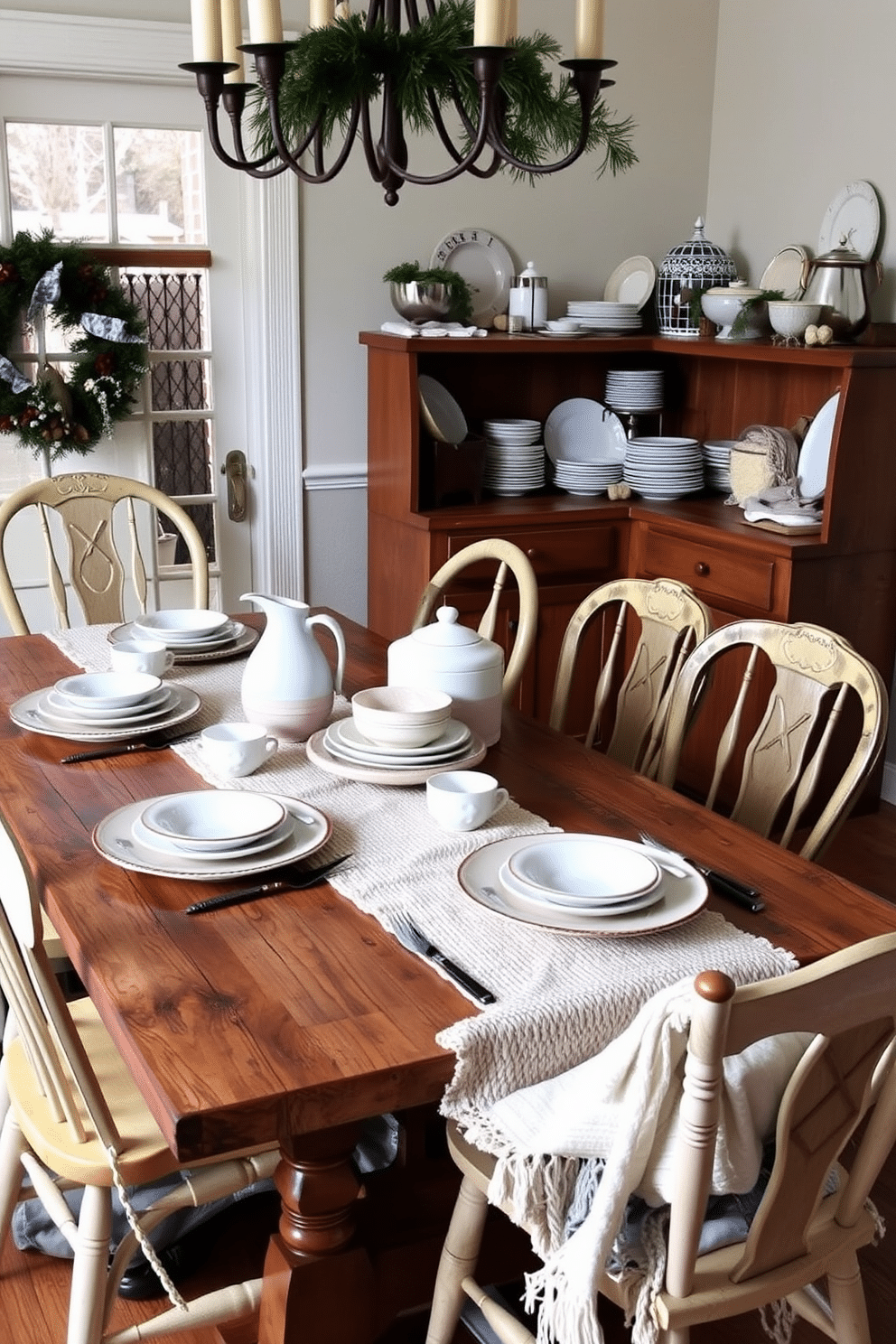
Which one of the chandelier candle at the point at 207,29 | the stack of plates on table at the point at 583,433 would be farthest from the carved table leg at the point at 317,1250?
the stack of plates on table at the point at 583,433

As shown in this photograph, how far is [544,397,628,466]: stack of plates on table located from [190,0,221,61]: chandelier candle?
2.56 meters

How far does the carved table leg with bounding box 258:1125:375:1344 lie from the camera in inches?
58.2

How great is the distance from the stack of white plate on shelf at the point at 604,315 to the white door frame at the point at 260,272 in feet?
2.75

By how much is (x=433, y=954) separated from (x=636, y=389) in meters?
3.03

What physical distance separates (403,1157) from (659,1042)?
0.83m

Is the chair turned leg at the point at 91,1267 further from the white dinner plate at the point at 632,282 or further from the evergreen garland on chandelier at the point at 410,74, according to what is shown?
the white dinner plate at the point at 632,282

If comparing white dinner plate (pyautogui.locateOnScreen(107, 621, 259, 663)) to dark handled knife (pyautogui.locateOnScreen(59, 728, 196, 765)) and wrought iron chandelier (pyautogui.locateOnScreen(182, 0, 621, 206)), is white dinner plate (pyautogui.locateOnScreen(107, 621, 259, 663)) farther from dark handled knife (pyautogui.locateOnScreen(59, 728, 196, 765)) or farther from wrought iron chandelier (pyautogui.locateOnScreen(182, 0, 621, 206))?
wrought iron chandelier (pyautogui.locateOnScreen(182, 0, 621, 206))

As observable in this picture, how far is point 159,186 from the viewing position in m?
3.77

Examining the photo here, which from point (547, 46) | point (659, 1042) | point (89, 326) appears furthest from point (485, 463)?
point (659, 1042)

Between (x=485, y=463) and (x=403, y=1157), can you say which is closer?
(x=403, y=1157)

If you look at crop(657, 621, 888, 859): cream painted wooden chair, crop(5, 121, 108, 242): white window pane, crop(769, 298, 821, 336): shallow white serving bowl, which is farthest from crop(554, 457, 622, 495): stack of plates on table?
crop(657, 621, 888, 859): cream painted wooden chair

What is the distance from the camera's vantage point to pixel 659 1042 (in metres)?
Answer: 1.21

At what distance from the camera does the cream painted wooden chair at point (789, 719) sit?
6.73ft

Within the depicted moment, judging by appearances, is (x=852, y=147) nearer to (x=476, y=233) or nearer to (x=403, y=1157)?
(x=476, y=233)
